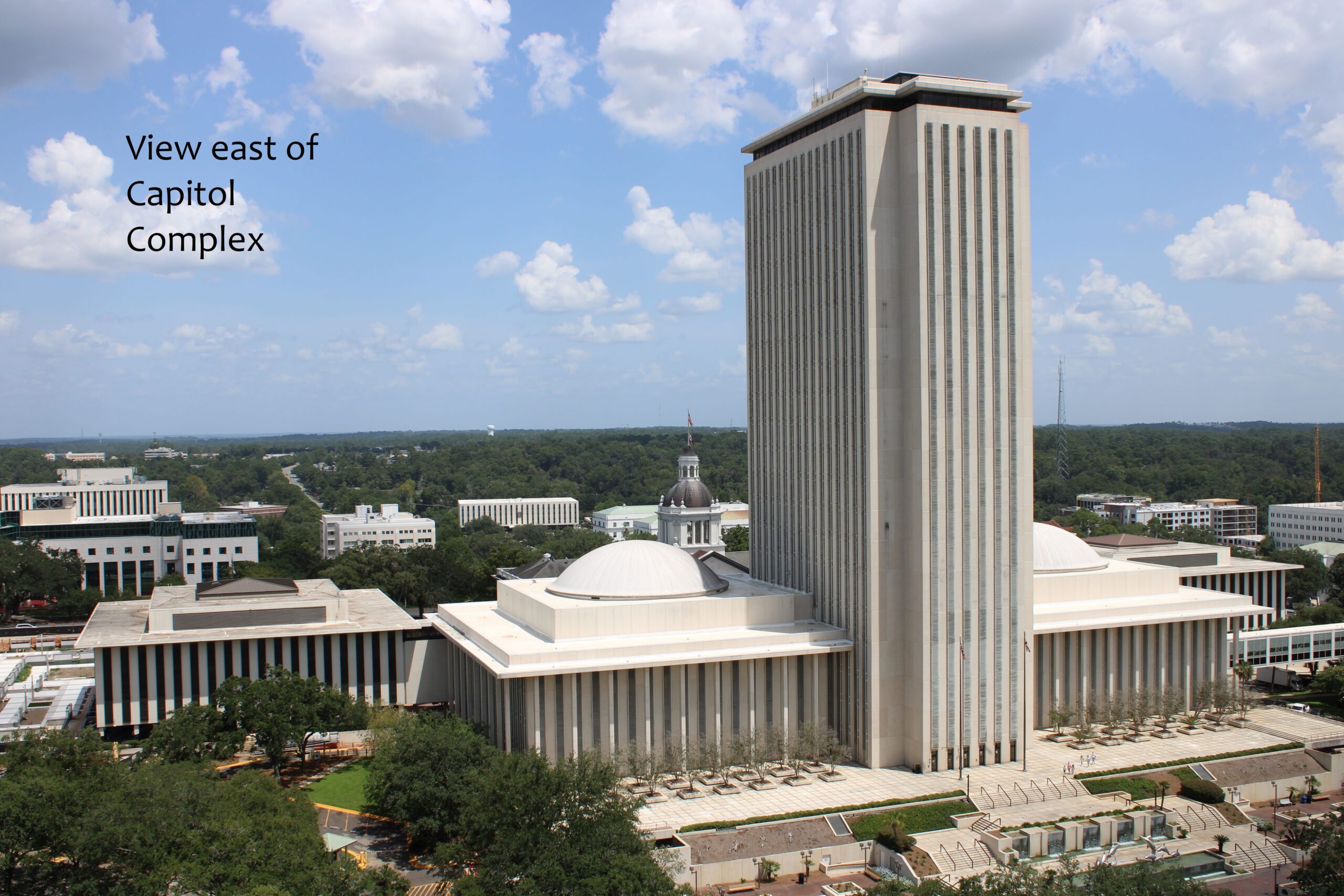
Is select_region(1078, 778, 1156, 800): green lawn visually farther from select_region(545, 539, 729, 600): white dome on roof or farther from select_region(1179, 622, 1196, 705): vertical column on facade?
select_region(545, 539, 729, 600): white dome on roof

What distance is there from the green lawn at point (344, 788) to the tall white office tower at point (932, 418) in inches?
1042

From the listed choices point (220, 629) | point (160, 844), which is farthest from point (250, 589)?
point (160, 844)

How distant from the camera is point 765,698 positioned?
62.4m

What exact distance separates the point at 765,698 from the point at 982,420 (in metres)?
19.4

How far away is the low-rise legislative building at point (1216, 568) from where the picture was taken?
94.4 metres

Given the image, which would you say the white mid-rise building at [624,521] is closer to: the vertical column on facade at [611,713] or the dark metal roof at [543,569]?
the dark metal roof at [543,569]

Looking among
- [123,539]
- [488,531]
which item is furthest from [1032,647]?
[488,531]

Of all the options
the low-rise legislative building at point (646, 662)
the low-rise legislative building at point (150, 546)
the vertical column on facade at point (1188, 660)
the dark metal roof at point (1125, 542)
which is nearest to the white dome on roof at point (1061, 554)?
the vertical column on facade at point (1188, 660)

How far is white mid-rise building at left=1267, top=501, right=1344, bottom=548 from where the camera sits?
15300cm

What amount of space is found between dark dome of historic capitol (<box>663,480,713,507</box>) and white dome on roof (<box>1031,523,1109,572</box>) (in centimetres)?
4660

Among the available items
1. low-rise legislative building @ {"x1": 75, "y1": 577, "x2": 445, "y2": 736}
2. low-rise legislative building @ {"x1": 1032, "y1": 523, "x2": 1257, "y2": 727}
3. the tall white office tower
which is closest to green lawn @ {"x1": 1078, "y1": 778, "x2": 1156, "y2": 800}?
the tall white office tower

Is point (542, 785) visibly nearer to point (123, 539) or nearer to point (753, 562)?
point (753, 562)

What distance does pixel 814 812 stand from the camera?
5369cm

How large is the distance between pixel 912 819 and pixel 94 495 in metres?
151
